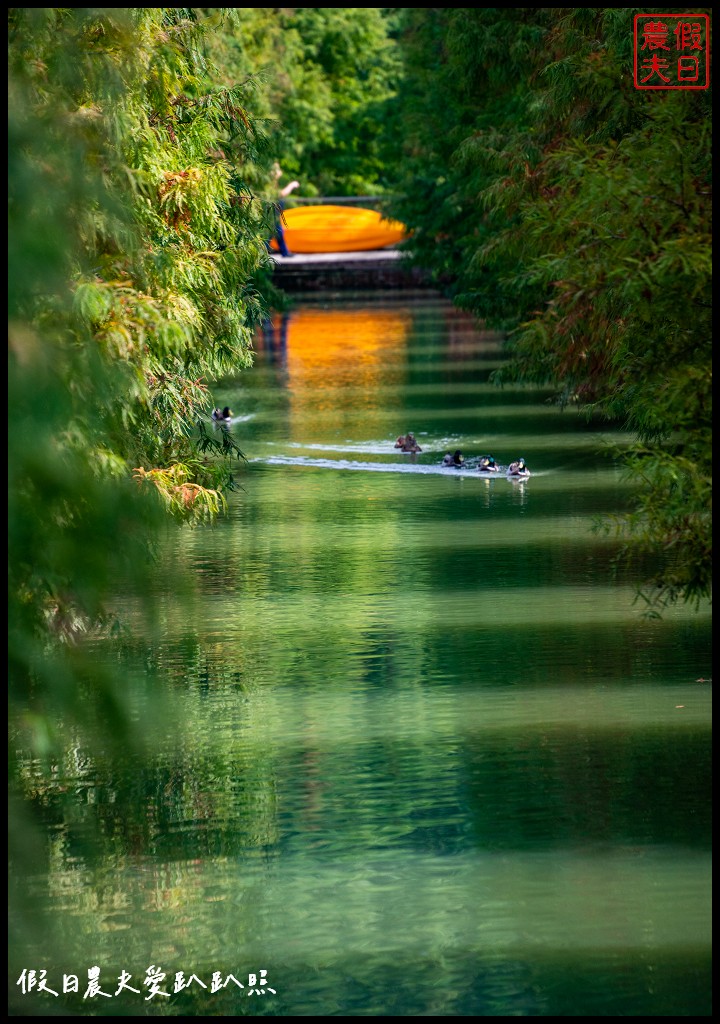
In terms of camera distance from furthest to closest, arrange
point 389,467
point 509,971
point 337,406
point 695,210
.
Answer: point 337,406 → point 389,467 → point 695,210 → point 509,971

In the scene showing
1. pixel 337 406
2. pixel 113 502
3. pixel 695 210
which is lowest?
pixel 337 406

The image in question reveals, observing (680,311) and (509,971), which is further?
(680,311)

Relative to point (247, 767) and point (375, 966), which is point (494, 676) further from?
point (375, 966)

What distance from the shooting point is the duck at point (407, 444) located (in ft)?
92.5

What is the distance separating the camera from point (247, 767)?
1251 cm

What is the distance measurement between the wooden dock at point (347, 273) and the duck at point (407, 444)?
4349 centimetres

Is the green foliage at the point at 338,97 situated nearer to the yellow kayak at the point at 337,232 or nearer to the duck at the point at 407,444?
the yellow kayak at the point at 337,232

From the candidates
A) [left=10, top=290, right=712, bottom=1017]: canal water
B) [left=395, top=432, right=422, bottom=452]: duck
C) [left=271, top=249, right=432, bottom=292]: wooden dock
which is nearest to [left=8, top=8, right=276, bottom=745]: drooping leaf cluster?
[left=10, top=290, right=712, bottom=1017]: canal water

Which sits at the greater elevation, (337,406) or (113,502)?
(113,502)

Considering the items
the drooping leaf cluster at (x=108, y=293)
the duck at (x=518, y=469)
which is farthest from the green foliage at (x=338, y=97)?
the drooping leaf cluster at (x=108, y=293)

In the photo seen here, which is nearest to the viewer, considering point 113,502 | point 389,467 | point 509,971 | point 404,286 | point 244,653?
point 113,502

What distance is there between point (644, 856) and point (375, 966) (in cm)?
189

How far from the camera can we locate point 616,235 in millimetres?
12273

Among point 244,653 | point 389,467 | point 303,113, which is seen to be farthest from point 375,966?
point 303,113
